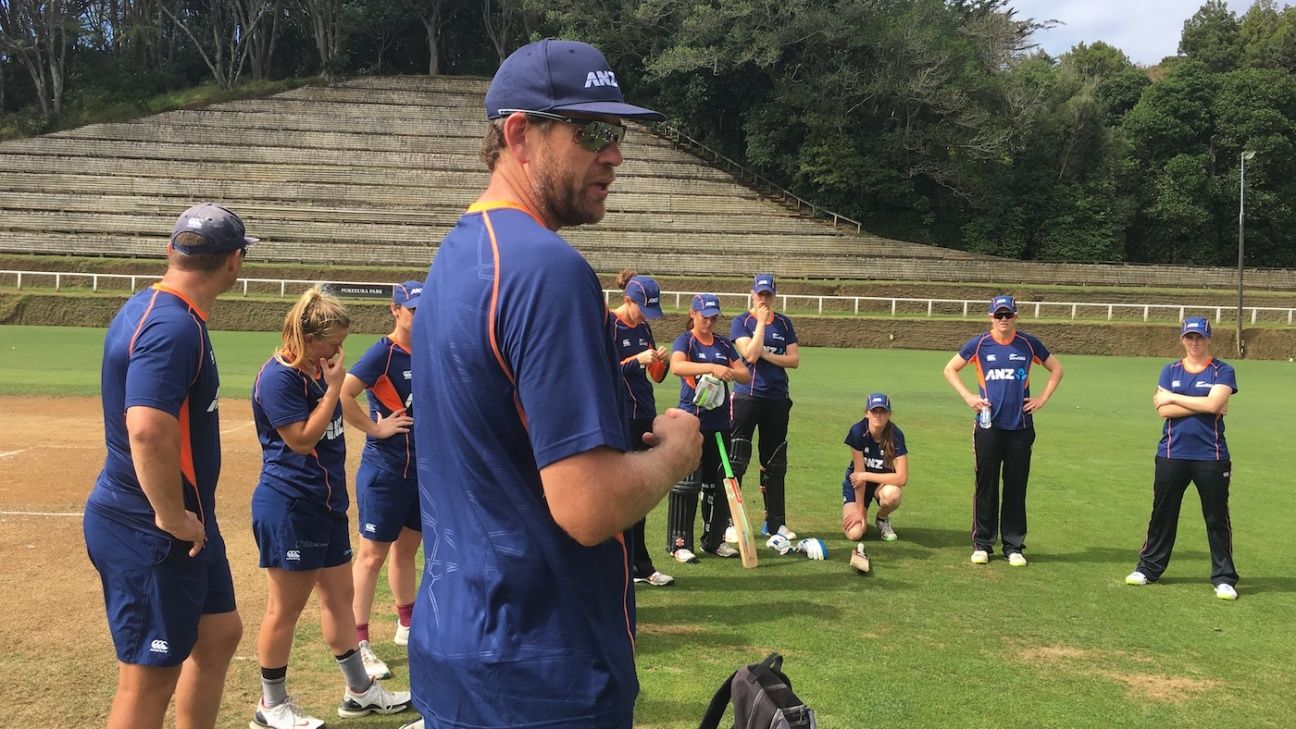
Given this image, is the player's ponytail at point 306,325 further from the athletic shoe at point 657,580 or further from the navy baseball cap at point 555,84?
the athletic shoe at point 657,580

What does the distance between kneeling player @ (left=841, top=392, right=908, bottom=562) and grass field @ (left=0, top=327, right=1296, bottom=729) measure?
0.20 m

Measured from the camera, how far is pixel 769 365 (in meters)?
8.93

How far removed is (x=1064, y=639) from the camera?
626cm

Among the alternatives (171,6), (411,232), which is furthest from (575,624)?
(171,6)

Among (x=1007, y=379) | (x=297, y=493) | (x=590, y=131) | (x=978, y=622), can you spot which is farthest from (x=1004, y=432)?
(x=590, y=131)

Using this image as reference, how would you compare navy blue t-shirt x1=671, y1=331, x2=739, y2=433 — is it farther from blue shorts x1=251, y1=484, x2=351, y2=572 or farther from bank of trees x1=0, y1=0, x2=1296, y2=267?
bank of trees x1=0, y1=0, x2=1296, y2=267

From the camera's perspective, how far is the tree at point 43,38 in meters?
58.1

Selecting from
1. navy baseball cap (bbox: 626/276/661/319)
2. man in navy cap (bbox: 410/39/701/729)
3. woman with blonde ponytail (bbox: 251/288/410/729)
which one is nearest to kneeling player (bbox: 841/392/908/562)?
navy baseball cap (bbox: 626/276/661/319)

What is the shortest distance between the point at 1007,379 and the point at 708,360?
Result: 2.63 m

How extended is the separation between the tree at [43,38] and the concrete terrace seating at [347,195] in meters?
10.0

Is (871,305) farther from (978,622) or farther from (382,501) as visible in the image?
(382,501)

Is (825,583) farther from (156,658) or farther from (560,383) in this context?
(560,383)

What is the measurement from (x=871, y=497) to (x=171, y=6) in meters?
78.1

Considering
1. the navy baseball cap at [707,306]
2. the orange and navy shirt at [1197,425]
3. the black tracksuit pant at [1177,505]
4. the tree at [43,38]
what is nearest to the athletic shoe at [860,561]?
the black tracksuit pant at [1177,505]
